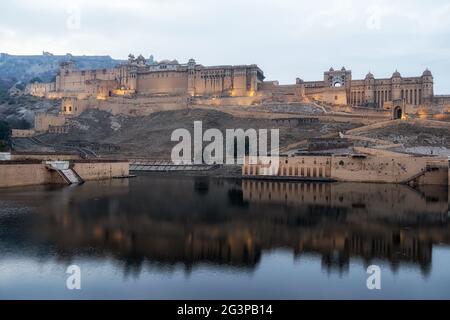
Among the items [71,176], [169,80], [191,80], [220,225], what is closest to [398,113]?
[191,80]

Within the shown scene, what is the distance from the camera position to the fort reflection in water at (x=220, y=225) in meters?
15.3

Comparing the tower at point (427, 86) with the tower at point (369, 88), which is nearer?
the tower at point (427, 86)

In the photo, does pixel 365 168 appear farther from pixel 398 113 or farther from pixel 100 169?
pixel 398 113

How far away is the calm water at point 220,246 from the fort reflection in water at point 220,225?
0.15 ft

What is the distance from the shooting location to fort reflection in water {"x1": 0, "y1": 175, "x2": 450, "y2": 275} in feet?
50.3

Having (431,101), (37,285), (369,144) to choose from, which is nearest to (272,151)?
(369,144)

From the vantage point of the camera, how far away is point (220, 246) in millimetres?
16359

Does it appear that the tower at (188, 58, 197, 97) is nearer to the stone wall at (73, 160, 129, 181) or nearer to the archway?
the archway

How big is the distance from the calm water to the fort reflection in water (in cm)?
5

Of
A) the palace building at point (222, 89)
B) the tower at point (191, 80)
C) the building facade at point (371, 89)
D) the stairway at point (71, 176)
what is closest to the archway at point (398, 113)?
the palace building at point (222, 89)

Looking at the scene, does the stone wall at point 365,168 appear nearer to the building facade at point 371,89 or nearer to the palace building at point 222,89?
the palace building at point 222,89

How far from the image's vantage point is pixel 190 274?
1314 cm

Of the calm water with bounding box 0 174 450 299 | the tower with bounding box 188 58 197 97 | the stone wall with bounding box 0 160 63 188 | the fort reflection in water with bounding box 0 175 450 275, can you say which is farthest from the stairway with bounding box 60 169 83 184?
the tower with bounding box 188 58 197 97
